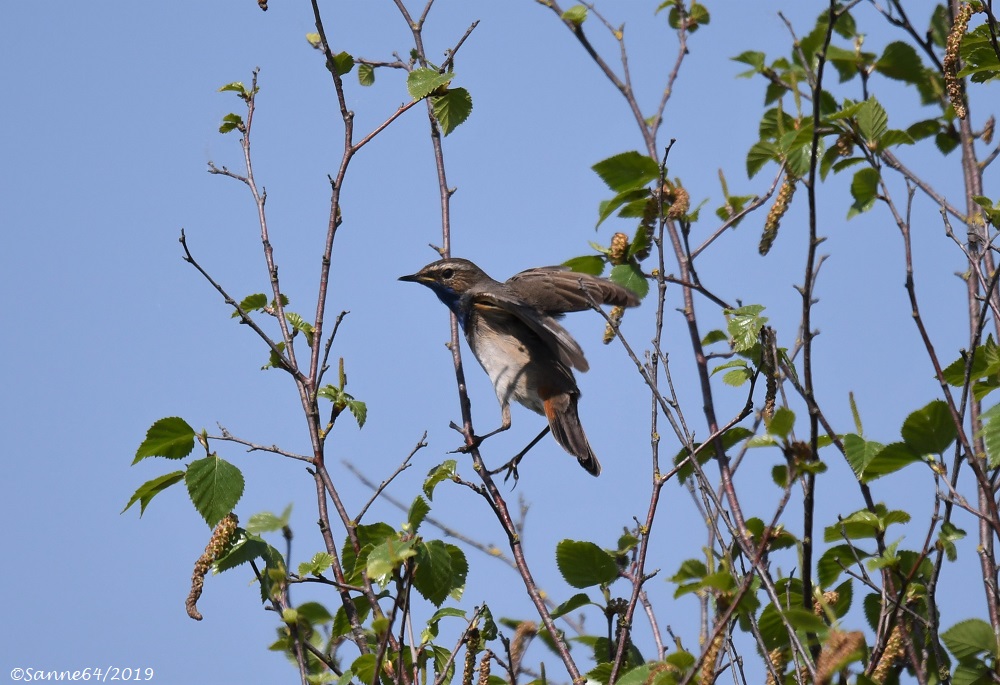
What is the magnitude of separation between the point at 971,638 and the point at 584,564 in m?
1.56

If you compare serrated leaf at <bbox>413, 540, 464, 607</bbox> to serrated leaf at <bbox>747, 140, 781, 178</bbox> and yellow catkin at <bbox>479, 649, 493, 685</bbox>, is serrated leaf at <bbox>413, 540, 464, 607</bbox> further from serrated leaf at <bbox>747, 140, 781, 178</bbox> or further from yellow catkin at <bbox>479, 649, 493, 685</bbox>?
serrated leaf at <bbox>747, 140, 781, 178</bbox>

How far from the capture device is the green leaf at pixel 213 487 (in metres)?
4.30

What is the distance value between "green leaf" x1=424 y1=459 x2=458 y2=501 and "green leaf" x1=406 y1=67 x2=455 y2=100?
1886 millimetres

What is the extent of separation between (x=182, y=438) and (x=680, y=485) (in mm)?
2626

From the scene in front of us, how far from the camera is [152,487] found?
14.7 feet

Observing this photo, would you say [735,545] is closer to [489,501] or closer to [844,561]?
[844,561]

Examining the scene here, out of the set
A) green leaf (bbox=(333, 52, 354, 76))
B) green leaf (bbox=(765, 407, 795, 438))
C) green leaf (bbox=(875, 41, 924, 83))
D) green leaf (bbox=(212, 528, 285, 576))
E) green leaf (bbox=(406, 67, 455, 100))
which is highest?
green leaf (bbox=(875, 41, 924, 83))

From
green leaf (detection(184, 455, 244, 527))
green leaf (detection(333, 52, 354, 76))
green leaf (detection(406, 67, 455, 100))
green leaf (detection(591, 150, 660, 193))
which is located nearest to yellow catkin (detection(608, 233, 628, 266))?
green leaf (detection(591, 150, 660, 193))

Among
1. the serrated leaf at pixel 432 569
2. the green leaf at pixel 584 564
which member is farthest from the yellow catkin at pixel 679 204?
the serrated leaf at pixel 432 569

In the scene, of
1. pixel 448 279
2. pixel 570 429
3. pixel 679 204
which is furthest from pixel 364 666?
pixel 448 279

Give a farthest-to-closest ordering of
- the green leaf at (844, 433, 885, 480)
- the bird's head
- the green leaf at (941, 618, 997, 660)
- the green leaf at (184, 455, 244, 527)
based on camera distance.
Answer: the bird's head
the green leaf at (844, 433, 885, 480)
the green leaf at (184, 455, 244, 527)
the green leaf at (941, 618, 997, 660)

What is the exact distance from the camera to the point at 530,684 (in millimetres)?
4574

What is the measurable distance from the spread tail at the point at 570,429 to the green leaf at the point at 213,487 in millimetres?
3824

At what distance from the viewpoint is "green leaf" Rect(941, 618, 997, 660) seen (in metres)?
4.20
